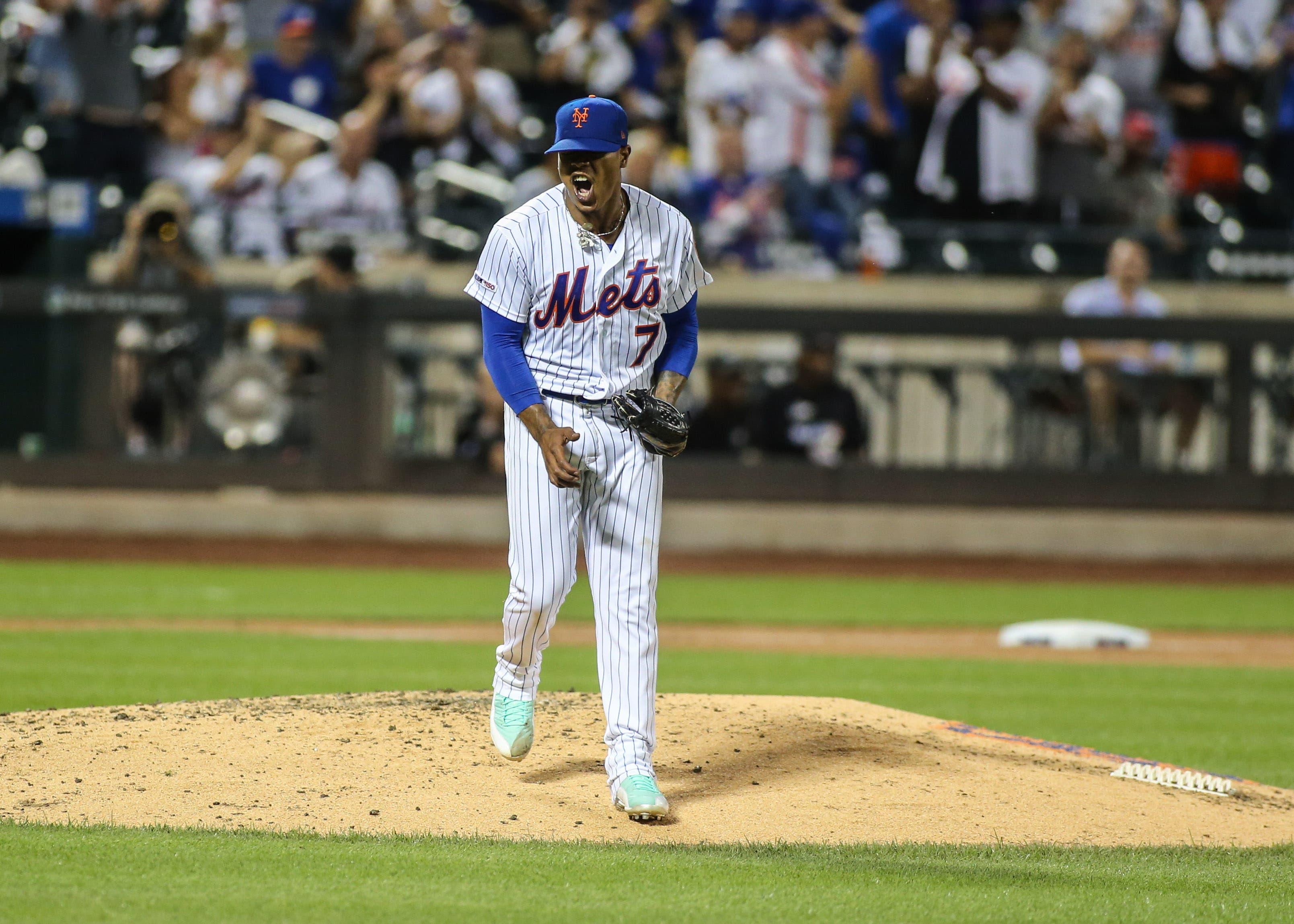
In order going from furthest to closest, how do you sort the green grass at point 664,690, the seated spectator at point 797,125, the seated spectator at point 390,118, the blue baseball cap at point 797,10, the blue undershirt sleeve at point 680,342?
1. the blue baseball cap at point 797,10
2. the seated spectator at point 390,118
3. the seated spectator at point 797,125
4. the blue undershirt sleeve at point 680,342
5. the green grass at point 664,690

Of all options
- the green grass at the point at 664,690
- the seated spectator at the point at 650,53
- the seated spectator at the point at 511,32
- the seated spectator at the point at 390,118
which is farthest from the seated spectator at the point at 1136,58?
the seated spectator at the point at 390,118

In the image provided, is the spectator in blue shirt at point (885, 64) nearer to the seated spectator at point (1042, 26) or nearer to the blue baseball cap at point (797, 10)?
the blue baseball cap at point (797, 10)

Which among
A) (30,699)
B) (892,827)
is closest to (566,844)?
(892,827)

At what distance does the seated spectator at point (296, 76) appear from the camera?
49.9 feet

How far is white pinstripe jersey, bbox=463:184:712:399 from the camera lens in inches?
181

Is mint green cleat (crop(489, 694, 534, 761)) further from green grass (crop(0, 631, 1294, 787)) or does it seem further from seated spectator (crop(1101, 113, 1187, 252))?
seated spectator (crop(1101, 113, 1187, 252))

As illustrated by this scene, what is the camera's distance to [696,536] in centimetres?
1351

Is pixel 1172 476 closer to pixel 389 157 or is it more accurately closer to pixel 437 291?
pixel 437 291

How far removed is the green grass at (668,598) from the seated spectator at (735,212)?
292cm

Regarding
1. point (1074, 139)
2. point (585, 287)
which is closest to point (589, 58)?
point (1074, 139)

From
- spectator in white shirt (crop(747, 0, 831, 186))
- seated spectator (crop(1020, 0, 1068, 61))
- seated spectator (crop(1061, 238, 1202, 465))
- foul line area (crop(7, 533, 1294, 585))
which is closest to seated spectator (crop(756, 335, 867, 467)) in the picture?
foul line area (crop(7, 533, 1294, 585))

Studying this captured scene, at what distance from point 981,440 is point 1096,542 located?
4.13ft

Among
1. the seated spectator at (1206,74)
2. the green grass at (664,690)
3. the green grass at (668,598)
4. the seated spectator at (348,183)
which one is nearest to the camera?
the green grass at (664,690)

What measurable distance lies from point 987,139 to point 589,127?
10.9 m
